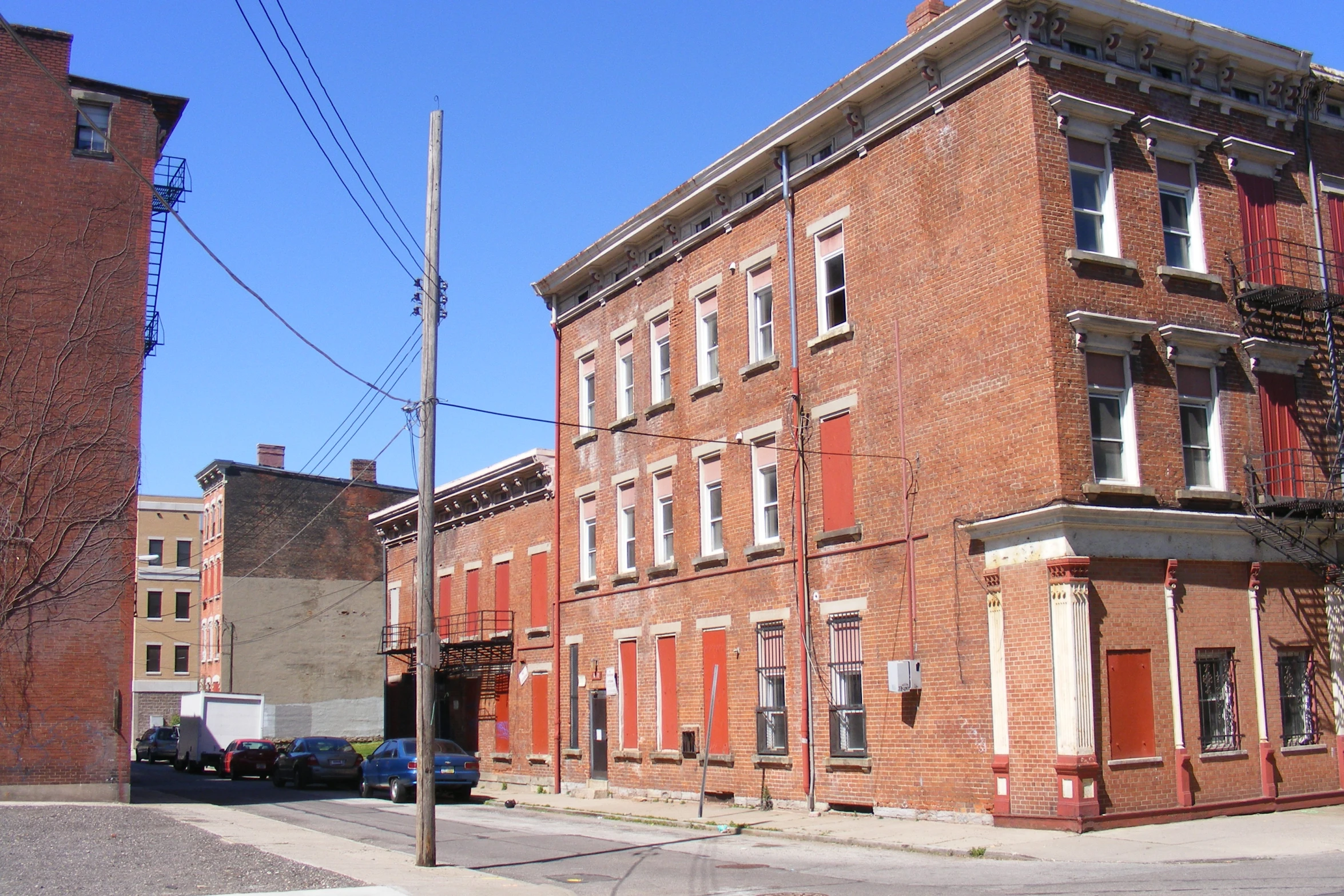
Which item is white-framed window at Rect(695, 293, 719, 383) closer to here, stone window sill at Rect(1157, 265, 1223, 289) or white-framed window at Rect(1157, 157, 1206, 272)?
white-framed window at Rect(1157, 157, 1206, 272)

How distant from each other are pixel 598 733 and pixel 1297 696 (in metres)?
16.0

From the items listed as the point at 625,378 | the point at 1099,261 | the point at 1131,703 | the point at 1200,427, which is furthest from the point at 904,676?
the point at 625,378

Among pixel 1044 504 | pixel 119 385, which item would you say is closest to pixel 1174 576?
pixel 1044 504

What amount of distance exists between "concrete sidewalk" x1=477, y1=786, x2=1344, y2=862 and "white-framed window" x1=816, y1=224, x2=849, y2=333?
29.6ft

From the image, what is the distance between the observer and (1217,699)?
19.3 metres

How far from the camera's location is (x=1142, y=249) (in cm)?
1986

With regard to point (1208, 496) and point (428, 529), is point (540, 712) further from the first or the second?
point (1208, 496)

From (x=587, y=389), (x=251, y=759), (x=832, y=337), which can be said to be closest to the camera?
(x=832, y=337)

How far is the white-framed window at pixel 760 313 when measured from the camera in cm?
2559

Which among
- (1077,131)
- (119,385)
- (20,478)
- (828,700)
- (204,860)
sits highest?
(1077,131)

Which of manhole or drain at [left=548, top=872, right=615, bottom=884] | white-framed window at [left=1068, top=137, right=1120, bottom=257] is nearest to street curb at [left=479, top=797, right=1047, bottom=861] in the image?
manhole or drain at [left=548, top=872, right=615, bottom=884]

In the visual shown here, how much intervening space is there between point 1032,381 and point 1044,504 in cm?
189

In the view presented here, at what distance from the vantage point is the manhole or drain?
47.5 feet

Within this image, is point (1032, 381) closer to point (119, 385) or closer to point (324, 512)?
point (119, 385)
